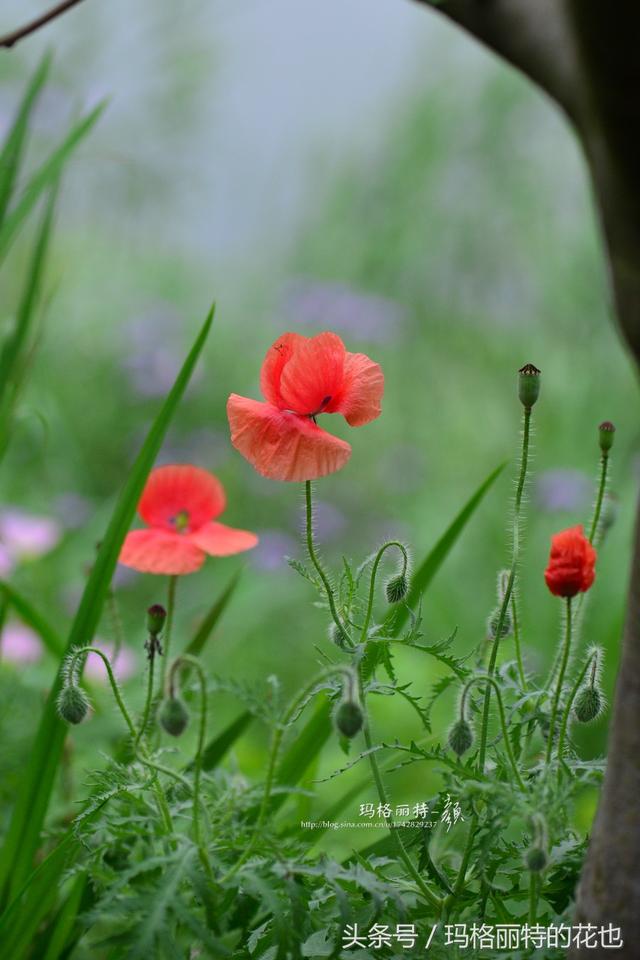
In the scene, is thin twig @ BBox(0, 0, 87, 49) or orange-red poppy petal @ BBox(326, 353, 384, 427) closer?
thin twig @ BBox(0, 0, 87, 49)

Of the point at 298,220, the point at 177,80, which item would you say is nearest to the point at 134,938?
the point at 298,220

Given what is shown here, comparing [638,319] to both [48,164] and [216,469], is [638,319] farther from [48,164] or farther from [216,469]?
[216,469]

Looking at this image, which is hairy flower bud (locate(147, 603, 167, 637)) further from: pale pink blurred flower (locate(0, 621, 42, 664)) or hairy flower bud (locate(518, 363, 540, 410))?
pale pink blurred flower (locate(0, 621, 42, 664))

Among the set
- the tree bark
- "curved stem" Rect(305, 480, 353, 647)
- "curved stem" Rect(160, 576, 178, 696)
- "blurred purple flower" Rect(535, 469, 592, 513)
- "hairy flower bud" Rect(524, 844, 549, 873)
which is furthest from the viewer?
"blurred purple flower" Rect(535, 469, 592, 513)

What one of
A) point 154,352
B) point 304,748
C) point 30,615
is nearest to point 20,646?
point 30,615

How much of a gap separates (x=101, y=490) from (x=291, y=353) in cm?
228

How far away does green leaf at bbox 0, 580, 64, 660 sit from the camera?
3.36 feet

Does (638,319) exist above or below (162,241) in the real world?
below

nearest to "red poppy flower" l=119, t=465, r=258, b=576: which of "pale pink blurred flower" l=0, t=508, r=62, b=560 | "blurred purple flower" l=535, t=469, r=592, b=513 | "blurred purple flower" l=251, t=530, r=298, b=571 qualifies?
"pale pink blurred flower" l=0, t=508, r=62, b=560

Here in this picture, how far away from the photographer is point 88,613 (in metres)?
0.88

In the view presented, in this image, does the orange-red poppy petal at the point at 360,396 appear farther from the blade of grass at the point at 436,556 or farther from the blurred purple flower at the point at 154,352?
the blurred purple flower at the point at 154,352

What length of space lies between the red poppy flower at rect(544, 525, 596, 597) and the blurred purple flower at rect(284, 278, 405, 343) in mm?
2234

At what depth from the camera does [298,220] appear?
3.84 meters

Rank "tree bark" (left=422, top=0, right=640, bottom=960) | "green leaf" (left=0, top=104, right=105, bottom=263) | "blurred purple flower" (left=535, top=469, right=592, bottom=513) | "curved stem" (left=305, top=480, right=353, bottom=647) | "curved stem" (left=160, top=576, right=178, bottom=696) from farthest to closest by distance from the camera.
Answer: "blurred purple flower" (left=535, top=469, right=592, bottom=513)
"green leaf" (left=0, top=104, right=105, bottom=263)
"curved stem" (left=160, top=576, right=178, bottom=696)
"curved stem" (left=305, top=480, right=353, bottom=647)
"tree bark" (left=422, top=0, right=640, bottom=960)
